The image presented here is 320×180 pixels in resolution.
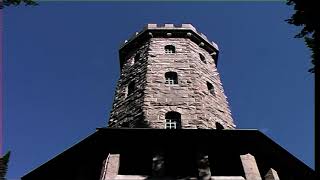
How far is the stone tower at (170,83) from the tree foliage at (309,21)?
6.41 m

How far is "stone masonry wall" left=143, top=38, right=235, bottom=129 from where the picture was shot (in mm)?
16203

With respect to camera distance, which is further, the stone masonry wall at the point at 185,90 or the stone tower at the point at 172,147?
the stone masonry wall at the point at 185,90

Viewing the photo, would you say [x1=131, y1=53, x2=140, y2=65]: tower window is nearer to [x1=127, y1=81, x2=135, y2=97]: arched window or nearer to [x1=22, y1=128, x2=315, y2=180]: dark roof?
[x1=127, y1=81, x2=135, y2=97]: arched window

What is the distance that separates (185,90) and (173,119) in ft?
5.95

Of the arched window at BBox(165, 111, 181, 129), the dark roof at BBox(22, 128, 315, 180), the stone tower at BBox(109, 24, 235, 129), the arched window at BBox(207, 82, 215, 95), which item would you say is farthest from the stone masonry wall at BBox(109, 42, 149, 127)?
the arched window at BBox(207, 82, 215, 95)

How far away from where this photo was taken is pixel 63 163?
13.6m

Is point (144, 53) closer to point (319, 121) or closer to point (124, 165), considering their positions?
point (124, 165)

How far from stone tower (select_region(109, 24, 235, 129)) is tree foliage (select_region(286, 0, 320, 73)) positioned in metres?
6.41

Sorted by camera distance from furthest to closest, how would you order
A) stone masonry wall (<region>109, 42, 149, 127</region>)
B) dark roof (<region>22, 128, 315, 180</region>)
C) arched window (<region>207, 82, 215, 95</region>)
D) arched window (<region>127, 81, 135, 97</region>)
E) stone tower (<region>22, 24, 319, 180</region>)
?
arched window (<region>207, 82, 215, 95</region>), arched window (<region>127, 81, 135, 97</region>), stone masonry wall (<region>109, 42, 149, 127</region>), dark roof (<region>22, 128, 315, 180</region>), stone tower (<region>22, 24, 319, 180</region>)

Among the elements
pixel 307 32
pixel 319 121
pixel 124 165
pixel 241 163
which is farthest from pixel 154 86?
pixel 319 121

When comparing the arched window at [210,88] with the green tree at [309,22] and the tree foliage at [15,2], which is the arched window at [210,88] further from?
the tree foliage at [15,2]

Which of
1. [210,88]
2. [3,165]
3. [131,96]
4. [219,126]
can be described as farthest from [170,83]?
[3,165]

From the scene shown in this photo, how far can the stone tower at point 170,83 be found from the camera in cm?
1625

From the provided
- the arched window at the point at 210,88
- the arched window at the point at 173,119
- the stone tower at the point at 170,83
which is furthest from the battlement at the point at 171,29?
the arched window at the point at 173,119
